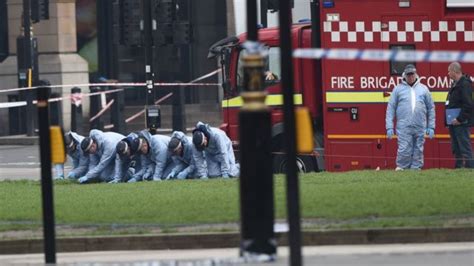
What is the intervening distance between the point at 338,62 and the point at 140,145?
326cm

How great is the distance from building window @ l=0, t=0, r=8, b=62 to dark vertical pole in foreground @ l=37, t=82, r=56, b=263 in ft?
103

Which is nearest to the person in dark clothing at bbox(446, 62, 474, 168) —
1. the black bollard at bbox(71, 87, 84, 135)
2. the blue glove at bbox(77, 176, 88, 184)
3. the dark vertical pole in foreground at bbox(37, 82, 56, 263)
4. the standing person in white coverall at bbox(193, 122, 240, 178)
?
the standing person in white coverall at bbox(193, 122, 240, 178)

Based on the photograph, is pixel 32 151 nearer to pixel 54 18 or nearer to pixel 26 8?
pixel 26 8

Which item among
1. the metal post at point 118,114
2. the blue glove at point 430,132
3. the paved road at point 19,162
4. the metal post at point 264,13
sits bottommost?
the paved road at point 19,162

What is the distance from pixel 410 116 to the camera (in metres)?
21.4

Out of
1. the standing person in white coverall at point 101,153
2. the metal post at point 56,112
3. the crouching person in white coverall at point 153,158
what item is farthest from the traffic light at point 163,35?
the crouching person in white coverall at point 153,158

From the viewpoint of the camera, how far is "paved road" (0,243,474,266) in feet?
39.7

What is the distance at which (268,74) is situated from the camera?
22.9 m

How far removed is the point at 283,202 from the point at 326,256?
12.4 ft

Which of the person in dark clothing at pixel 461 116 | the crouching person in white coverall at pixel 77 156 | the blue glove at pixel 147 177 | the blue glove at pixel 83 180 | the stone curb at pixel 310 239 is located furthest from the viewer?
the crouching person in white coverall at pixel 77 156

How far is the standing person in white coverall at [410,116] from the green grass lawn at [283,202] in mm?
1121

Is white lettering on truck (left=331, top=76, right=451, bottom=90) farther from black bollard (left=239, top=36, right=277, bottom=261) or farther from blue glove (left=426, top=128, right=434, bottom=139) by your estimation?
black bollard (left=239, top=36, right=277, bottom=261)

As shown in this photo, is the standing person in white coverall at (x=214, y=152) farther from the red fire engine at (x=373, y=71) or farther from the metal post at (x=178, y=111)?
the metal post at (x=178, y=111)

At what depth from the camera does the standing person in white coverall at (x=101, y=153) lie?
2147 centimetres
